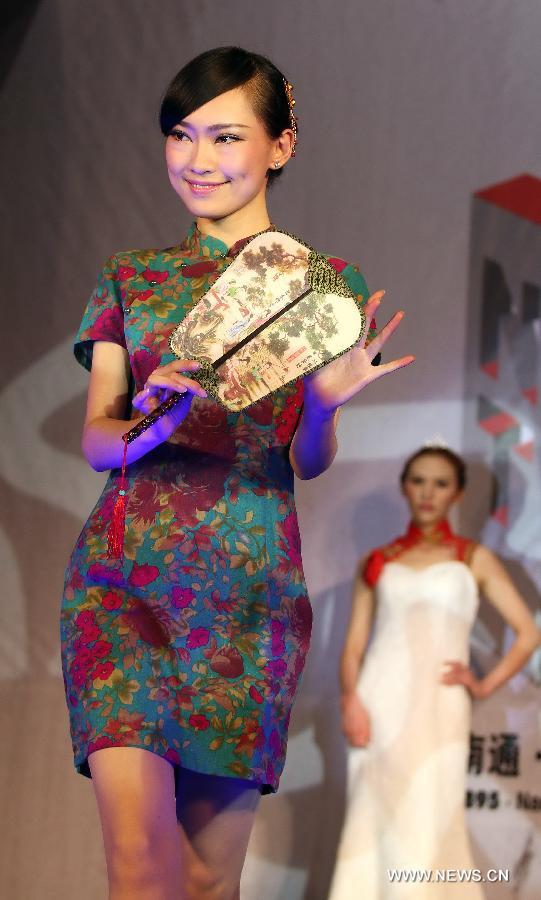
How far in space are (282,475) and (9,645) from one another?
2.30 metres

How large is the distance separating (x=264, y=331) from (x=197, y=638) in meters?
0.42

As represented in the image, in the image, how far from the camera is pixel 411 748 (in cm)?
412

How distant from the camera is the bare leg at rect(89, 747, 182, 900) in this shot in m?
1.47

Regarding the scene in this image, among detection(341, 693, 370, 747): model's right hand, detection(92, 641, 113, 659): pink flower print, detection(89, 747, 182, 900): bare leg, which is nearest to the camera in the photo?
detection(89, 747, 182, 900): bare leg

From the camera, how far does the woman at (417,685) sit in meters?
4.00

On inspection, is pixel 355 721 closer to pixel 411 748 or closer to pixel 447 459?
pixel 411 748

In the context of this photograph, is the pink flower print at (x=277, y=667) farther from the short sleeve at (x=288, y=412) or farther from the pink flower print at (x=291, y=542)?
the short sleeve at (x=288, y=412)

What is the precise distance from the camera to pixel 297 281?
159 centimetres

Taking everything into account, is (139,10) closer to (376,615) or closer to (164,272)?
(376,615)

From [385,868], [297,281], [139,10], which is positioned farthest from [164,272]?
[385,868]

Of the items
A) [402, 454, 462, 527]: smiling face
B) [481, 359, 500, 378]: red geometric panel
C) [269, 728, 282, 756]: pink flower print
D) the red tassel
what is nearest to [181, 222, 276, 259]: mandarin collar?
the red tassel

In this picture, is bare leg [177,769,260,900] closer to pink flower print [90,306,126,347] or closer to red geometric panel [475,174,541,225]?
pink flower print [90,306,126,347]

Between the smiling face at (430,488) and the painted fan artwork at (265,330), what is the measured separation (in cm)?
284

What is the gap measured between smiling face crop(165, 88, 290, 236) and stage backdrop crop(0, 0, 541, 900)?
7.42 ft
